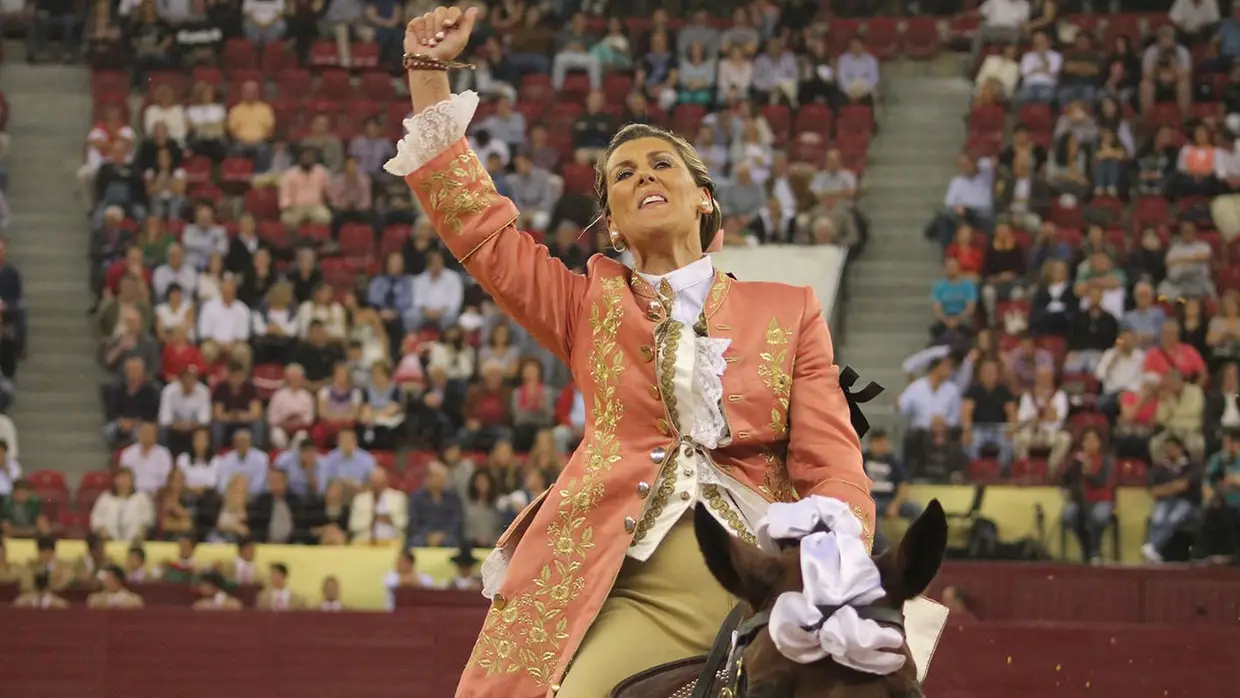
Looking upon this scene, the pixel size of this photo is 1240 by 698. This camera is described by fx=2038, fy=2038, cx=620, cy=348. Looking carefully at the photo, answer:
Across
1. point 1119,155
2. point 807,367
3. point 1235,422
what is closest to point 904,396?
point 1235,422

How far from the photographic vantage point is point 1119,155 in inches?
498

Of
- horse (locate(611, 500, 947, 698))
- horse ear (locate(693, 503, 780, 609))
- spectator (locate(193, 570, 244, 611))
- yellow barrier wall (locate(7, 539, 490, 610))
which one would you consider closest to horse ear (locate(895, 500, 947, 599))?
horse (locate(611, 500, 947, 698))

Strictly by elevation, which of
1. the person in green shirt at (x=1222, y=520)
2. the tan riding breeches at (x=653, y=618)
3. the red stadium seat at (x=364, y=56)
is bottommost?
the person in green shirt at (x=1222, y=520)

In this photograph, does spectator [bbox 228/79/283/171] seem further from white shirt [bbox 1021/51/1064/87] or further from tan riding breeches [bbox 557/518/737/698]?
tan riding breeches [bbox 557/518/737/698]

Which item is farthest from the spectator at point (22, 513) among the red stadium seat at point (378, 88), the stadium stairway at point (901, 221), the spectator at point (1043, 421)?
the spectator at point (1043, 421)

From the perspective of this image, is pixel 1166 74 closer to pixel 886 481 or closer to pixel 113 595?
pixel 886 481

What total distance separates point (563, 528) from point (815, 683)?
0.95 m

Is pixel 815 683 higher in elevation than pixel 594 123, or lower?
higher

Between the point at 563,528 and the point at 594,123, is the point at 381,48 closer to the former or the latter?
the point at 594,123

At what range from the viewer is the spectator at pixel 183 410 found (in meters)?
11.1

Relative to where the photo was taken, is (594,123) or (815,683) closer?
(815,683)

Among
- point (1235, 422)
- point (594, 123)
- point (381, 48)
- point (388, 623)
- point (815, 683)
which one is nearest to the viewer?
point (815, 683)

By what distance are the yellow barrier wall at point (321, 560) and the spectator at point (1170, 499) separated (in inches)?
123

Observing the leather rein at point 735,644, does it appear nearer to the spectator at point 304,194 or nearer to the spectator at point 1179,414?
the spectator at point 1179,414
